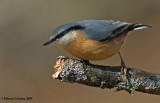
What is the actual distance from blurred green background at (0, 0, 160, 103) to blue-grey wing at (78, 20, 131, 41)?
8.26 feet

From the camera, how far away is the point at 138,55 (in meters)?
7.39

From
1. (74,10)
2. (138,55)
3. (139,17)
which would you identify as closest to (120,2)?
(139,17)

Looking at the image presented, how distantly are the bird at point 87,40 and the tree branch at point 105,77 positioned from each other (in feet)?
0.42

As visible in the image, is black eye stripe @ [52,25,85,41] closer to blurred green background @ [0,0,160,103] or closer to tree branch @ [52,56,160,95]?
tree branch @ [52,56,160,95]

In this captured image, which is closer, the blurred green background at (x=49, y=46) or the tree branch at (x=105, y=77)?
the tree branch at (x=105, y=77)

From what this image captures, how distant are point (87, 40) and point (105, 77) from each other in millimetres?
535

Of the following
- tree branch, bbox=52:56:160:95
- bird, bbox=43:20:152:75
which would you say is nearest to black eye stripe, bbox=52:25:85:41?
bird, bbox=43:20:152:75

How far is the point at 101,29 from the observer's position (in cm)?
341

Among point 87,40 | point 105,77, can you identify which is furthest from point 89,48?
point 105,77

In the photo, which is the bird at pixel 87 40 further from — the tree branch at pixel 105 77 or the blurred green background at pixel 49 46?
the blurred green background at pixel 49 46

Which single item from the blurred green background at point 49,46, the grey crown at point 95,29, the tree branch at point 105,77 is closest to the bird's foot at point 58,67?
the tree branch at point 105,77

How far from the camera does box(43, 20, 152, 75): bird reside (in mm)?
3262

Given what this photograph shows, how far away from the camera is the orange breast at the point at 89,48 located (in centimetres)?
325

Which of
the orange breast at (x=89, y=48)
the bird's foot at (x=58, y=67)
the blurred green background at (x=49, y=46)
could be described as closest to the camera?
the bird's foot at (x=58, y=67)
